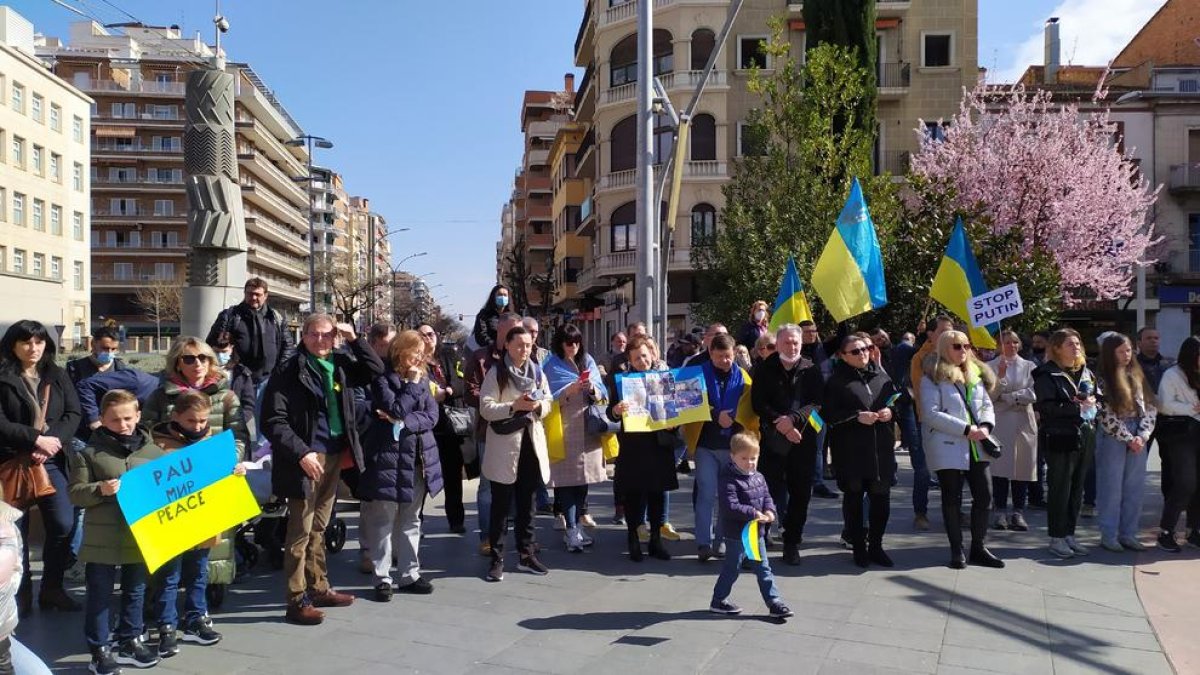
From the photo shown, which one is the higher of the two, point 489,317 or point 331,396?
point 489,317

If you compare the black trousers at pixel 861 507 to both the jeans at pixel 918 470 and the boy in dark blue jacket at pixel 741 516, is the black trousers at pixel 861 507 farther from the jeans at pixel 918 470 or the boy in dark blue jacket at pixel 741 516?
the boy in dark blue jacket at pixel 741 516

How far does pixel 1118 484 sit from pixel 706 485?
3.69 metres

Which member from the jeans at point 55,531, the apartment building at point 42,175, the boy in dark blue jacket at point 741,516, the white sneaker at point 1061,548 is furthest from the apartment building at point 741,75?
the apartment building at point 42,175

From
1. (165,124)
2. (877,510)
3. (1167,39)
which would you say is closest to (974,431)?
(877,510)

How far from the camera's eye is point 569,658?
17.0 ft

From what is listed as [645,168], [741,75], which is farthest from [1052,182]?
[645,168]

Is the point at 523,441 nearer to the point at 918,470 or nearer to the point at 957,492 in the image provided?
the point at 957,492

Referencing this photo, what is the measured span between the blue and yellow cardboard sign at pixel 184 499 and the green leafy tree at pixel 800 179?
13.3 m

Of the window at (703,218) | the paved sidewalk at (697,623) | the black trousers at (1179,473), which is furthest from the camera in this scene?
A: the window at (703,218)

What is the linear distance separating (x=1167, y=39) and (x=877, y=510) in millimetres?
48663

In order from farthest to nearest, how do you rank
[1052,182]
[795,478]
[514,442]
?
[1052,182] < [795,478] < [514,442]

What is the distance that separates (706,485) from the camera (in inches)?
293

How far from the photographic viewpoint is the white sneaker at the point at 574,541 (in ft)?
25.7

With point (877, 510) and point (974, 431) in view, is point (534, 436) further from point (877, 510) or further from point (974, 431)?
point (974, 431)
